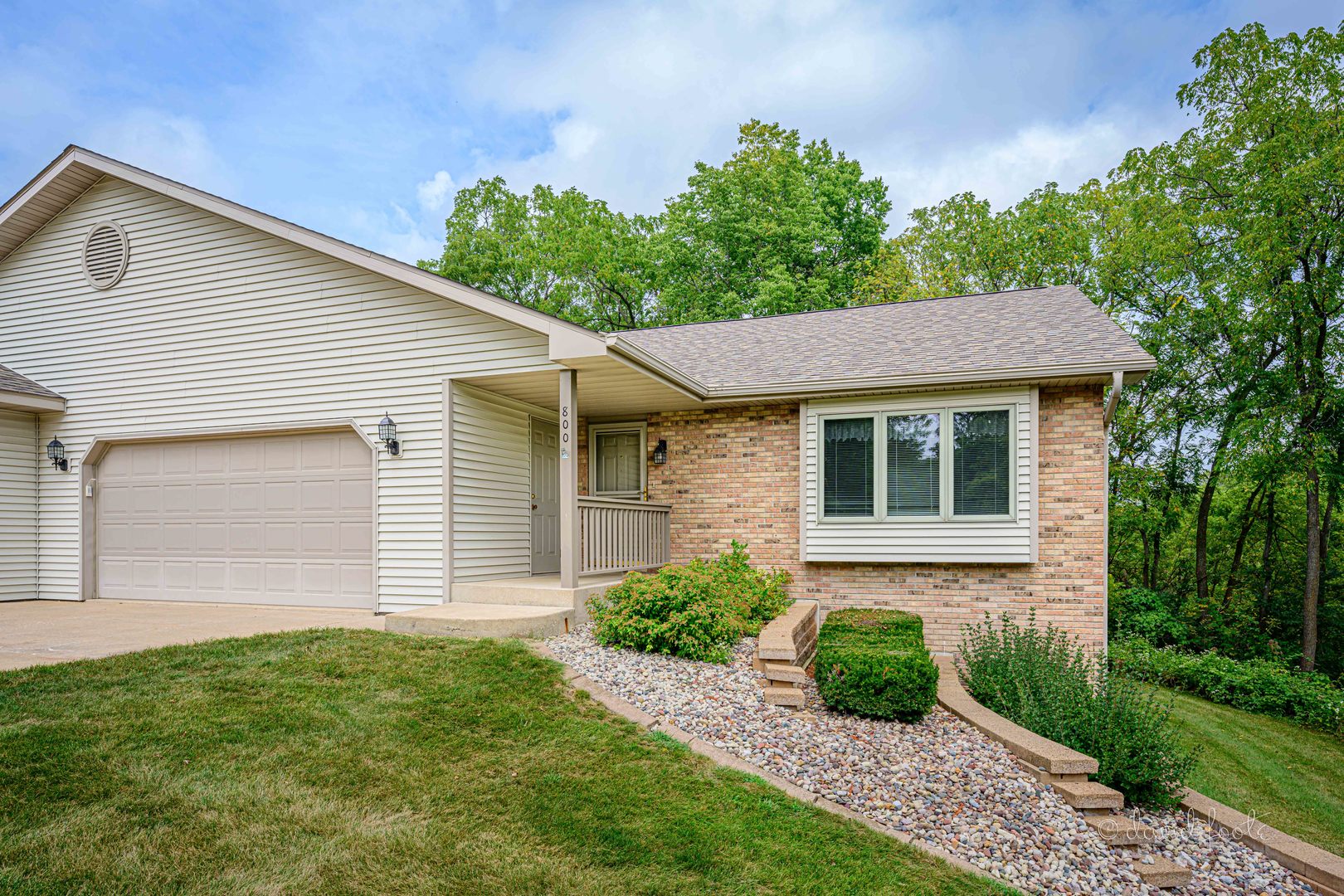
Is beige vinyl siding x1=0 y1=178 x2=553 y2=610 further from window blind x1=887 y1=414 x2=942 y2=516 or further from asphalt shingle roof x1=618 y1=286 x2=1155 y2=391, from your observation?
window blind x1=887 y1=414 x2=942 y2=516

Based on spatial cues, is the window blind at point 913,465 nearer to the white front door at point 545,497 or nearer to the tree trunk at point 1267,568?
the white front door at point 545,497

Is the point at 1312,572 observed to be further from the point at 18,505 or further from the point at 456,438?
the point at 18,505

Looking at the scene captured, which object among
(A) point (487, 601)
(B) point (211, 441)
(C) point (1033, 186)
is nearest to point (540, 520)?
(A) point (487, 601)

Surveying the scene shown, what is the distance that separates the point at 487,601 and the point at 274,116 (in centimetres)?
1551

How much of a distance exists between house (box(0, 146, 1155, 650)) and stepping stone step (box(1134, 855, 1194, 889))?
A: 4628 mm

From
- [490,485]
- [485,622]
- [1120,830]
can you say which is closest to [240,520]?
[490,485]

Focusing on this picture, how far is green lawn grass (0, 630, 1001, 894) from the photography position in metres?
3.22

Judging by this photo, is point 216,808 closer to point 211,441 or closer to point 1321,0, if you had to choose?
point 211,441

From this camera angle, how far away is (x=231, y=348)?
959cm

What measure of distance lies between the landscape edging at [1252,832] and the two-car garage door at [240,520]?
6939mm

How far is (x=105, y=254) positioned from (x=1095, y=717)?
1266 cm

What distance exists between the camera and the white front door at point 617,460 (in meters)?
11.0

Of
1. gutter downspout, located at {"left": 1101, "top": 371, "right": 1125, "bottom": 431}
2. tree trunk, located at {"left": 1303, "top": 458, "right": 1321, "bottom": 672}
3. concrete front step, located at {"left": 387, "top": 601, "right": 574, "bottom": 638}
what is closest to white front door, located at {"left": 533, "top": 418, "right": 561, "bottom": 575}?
concrete front step, located at {"left": 387, "top": 601, "right": 574, "bottom": 638}

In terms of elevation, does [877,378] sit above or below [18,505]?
above
